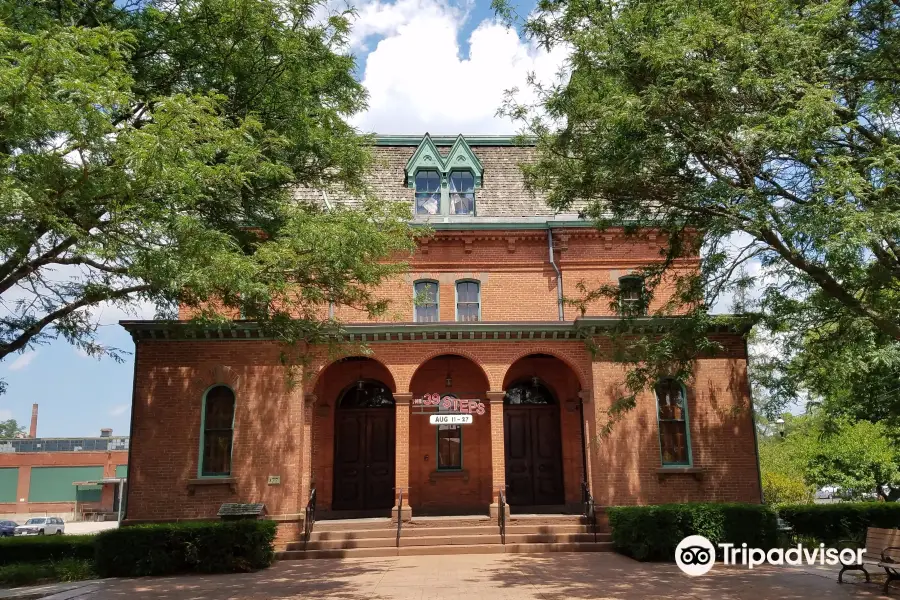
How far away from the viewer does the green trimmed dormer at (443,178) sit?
20.9 metres

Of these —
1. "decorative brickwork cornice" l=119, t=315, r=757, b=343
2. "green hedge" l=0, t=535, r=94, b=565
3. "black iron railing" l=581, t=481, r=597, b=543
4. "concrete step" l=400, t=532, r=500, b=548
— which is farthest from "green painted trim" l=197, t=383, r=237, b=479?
"black iron railing" l=581, t=481, r=597, b=543

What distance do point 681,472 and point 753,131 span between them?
985 centimetres

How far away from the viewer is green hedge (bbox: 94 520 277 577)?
44.8 ft

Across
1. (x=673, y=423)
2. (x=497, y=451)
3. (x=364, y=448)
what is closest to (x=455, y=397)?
(x=497, y=451)

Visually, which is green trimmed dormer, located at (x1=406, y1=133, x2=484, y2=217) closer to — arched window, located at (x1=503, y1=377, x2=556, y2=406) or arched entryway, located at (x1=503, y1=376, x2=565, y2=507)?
arched window, located at (x1=503, y1=377, x2=556, y2=406)

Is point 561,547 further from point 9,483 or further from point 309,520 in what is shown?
point 9,483

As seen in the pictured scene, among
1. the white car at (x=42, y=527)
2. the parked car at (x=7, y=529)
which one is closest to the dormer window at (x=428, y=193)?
the white car at (x=42, y=527)

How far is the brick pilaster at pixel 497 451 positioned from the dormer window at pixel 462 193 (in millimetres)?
6186

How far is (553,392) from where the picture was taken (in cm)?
2030

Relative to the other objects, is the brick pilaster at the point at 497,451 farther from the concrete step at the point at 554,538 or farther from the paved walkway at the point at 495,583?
the paved walkway at the point at 495,583

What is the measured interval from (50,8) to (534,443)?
51.4ft

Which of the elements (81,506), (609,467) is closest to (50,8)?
(609,467)

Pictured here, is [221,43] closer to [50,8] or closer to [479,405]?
[50,8]

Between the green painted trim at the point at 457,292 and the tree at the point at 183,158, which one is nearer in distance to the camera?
the tree at the point at 183,158
